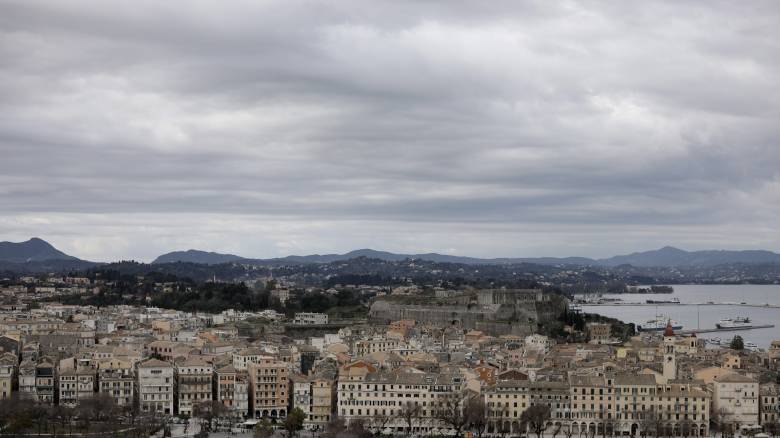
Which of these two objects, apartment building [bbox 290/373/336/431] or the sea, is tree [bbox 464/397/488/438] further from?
the sea

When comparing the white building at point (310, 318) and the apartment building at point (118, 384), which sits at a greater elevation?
the white building at point (310, 318)

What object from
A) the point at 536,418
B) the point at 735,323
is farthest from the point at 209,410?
the point at 735,323

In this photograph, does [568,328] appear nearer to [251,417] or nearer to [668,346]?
[668,346]

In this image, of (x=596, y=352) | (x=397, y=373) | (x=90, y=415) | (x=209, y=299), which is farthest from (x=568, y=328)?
(x=90, y=415)

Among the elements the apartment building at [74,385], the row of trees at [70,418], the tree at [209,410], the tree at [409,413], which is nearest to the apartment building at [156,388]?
the row of trees at [70,418]

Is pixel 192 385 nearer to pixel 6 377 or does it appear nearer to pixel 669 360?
pixel 6 377

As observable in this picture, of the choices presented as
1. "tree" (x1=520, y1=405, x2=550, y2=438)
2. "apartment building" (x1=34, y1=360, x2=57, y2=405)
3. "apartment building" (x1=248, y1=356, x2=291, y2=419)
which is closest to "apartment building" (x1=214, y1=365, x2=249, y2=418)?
"apartment building" (x1=248, y1=356, x2=291, y2=419)

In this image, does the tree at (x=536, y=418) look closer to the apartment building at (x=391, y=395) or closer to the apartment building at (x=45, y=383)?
the apartment building at (x=391, y=395)
